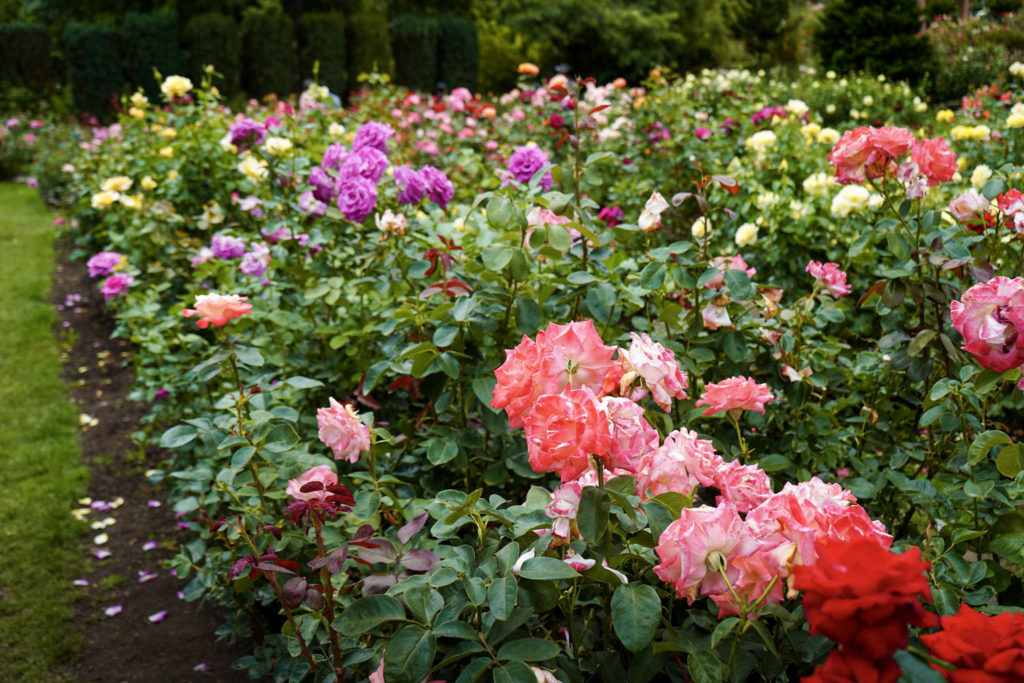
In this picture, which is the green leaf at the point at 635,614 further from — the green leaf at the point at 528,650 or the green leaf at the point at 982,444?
the green leaf at the point at 982,444

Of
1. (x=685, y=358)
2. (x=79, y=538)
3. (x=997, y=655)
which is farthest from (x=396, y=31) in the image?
(x=997, y=655)

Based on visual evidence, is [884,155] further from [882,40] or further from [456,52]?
[456,52]

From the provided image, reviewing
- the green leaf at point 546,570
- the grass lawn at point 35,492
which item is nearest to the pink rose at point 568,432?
the green leaf at point 546,570

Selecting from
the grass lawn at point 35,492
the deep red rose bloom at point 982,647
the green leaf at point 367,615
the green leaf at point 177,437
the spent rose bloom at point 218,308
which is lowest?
the grass lawn at point 35,492

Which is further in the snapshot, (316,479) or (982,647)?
(316,479)

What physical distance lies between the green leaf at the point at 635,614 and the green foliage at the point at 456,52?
13.3 metres

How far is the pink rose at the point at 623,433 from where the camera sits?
858 mm

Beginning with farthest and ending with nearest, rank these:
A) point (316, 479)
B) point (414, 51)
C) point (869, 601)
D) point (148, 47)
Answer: point (414, 51)
point (148, 47)
point (316, 479)
point (869, 601)

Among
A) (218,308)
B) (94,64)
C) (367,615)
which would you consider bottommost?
(94,64)

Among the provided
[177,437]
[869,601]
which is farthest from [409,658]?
[177,437]

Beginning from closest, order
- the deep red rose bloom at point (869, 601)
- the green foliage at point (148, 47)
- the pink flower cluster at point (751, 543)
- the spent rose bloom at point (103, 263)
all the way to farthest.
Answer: the deep red rose bloom at point (869, 601), the pink flower cluster at point (751, 543), the spent rose bloom at point (103, 263), the green foliage at point (148, 47)

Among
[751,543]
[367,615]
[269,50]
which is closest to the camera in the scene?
[751,543]

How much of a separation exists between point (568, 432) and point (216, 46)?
12474mm

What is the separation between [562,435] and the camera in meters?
0.82
